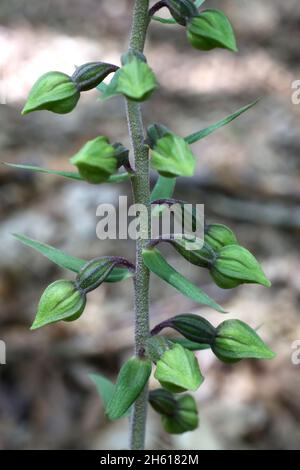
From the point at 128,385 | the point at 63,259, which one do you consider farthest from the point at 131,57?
the point at 128,385

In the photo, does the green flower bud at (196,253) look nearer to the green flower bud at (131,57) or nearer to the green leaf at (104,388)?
the green flower bud at (131,57)

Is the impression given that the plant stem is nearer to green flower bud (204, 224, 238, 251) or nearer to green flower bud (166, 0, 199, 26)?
green flower bud (166, 0, 199, 26)

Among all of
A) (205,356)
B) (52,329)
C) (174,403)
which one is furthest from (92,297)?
(174,403)

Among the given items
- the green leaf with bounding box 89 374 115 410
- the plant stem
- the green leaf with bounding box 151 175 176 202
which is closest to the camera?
the plant stem

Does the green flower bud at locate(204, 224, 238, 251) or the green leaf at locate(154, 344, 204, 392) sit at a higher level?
the green flower bud at locate(204, 224, 238, 251)

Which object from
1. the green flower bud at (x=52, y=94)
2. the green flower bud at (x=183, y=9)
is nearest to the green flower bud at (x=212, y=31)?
the green flower bud at (x=183, y=9)

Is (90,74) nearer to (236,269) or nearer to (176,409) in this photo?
(236,269)

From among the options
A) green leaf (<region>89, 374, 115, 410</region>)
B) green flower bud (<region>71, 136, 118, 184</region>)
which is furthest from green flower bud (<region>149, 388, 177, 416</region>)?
green flower bud (<region>71, 136, 118, 184</region>)
